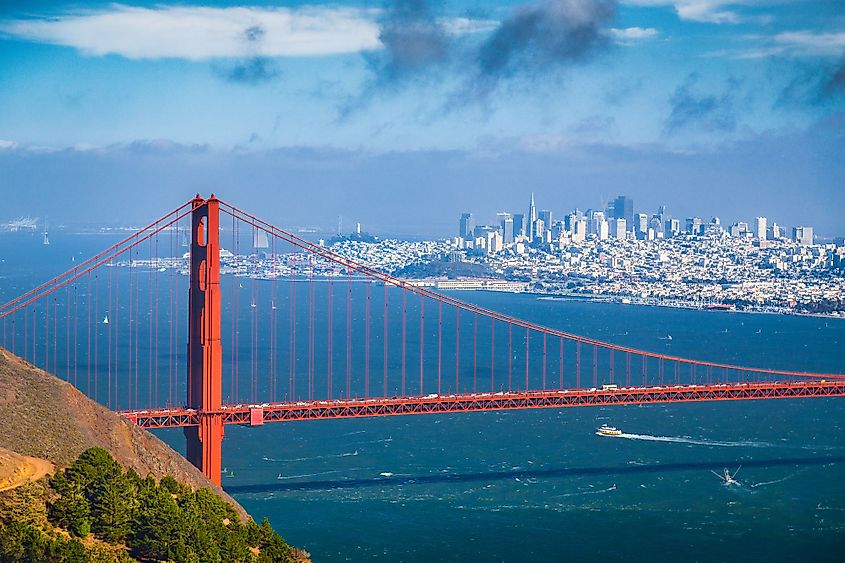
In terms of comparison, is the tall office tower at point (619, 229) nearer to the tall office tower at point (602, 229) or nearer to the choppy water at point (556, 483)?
the tall office tower at point (602, 229)

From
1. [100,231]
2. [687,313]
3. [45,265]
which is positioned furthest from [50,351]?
[100,231]

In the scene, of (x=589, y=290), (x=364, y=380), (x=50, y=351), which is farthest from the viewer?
(x=589, y=290)

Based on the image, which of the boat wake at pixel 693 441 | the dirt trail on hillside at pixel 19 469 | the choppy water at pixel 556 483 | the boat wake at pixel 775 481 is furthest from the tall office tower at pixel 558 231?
the dirt trail on hillside at pixel 19 469

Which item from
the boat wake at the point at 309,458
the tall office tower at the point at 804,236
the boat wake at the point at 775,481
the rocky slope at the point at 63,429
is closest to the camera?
the rocky slope at the point at 63,429

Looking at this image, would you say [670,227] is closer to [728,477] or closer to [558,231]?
[558,231]

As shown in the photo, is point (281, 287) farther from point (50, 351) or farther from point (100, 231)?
point (100, 231)

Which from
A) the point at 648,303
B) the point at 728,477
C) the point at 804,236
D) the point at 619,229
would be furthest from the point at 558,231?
the point at 728,477

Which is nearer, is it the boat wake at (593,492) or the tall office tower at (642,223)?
the boat wake at (593,492)
